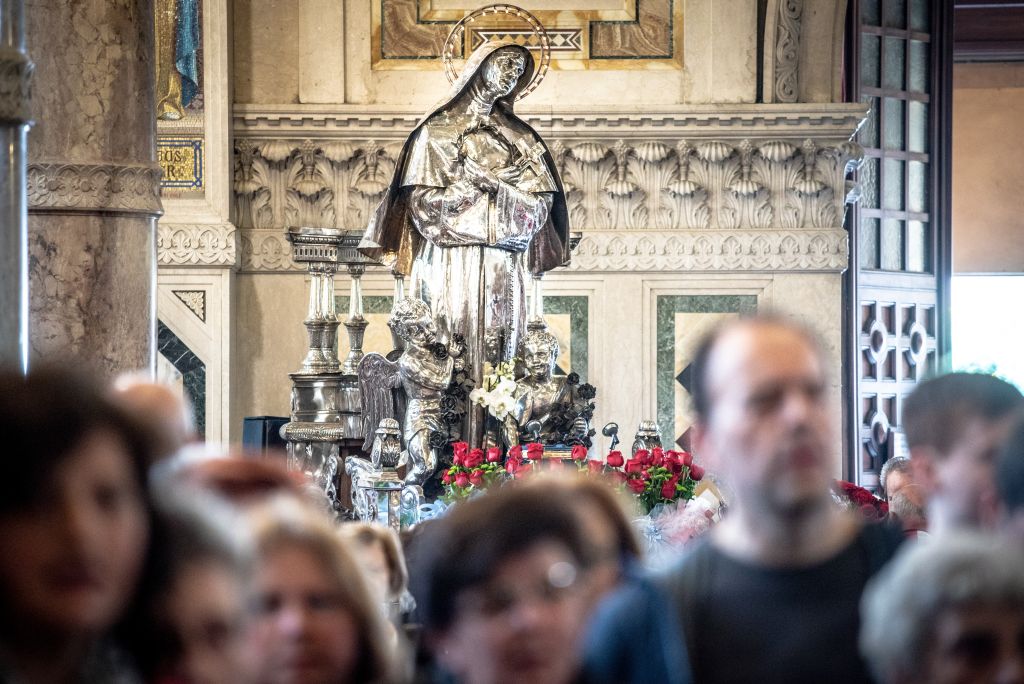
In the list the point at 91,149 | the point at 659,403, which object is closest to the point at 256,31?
the point at 659,403

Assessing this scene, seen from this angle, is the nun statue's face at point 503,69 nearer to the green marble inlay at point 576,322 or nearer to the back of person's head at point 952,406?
the green marble inlay at point 576,322

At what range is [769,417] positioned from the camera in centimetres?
217

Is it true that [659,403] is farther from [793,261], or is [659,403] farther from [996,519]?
[996,519]

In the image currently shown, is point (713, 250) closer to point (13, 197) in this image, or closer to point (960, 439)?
point (13, 197)

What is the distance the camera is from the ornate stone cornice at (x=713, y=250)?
1316cm

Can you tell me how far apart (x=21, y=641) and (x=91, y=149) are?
508cm

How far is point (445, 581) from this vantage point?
193cm

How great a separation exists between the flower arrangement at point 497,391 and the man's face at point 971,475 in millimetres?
6157

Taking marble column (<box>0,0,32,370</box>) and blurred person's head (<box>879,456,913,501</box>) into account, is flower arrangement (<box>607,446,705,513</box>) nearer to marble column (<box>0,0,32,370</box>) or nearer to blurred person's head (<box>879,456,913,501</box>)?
blurred person's head (<box>879,456,913,501</box>)

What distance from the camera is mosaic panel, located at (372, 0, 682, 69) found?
43.7ft

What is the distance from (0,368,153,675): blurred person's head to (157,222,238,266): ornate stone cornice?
11310mm

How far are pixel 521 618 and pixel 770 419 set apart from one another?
0.50m

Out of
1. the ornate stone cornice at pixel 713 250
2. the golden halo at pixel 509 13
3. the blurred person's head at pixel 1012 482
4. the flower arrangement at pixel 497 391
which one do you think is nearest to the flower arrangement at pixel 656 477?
the flower arrangement at pixel 497 391

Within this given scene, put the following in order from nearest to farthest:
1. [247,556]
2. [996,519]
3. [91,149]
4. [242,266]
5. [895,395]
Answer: [247,556], [996,519], [91,149], [242,266], [895,395]
